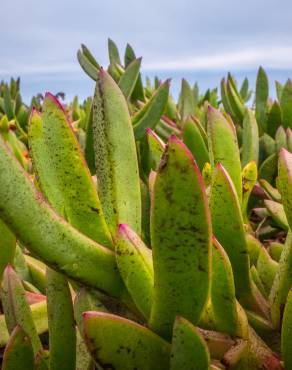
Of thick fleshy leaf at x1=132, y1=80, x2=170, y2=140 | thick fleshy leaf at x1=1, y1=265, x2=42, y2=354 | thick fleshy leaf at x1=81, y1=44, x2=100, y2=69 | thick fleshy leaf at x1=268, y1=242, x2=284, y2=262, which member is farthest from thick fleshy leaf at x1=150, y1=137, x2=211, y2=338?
thick fleshy leaf at x1=81, y1=44, x2=100, y2=69

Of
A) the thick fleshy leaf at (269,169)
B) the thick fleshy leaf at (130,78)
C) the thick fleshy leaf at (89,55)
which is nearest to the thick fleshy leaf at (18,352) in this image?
the thick fleshy leaf at (269,169)

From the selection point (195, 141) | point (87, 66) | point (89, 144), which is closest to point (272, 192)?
point (195, 141)

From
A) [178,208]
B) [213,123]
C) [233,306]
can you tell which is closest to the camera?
[178,208]

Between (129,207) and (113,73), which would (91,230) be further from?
(113,73)

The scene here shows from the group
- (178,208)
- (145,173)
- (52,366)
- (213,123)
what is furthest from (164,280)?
(145,173)

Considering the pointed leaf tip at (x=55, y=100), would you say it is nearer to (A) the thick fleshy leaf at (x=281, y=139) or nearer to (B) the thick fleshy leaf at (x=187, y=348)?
(B) the thick fleshy leaf at (x=187, y=348)

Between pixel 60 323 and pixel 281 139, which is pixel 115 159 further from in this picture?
pixel 281 139
